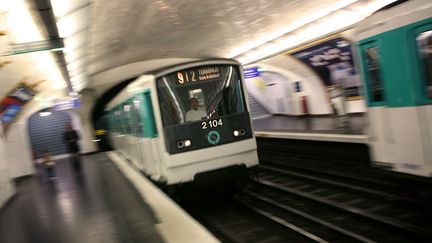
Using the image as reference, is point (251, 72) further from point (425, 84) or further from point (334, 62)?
point (425, 84)

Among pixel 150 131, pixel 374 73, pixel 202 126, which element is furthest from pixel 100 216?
pixel 374 73

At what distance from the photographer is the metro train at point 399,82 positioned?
5.58m

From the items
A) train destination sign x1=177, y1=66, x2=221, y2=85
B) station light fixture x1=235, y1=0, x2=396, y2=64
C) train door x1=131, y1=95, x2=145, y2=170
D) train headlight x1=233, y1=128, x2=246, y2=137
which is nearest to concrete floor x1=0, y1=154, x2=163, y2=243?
train door x1=131, y1=95, x2=145, y2=170

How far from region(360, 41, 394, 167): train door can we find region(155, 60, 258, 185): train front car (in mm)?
2453

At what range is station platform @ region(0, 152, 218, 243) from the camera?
507cm

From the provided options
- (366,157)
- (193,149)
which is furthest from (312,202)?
(366,157)

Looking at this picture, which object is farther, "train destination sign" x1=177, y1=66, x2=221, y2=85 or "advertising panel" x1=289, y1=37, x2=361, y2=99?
"advertising panel" x1=289, y1=37, x2=361, y2=99

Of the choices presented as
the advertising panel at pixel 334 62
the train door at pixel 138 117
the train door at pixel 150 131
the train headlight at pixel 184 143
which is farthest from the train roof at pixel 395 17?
the advertising panel at pixel 334 62

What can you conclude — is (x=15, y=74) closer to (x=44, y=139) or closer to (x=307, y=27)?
(x=307, y=27)

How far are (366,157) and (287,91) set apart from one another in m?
14.1

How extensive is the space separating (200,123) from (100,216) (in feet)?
8.07

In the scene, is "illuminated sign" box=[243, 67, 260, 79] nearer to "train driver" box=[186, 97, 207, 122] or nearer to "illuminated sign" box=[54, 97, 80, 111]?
"illuminated sign" box=[54, 97, 80, 111]

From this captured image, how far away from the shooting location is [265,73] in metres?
27.6

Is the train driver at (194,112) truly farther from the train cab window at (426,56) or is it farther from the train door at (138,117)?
the train cab window at (426,56)
